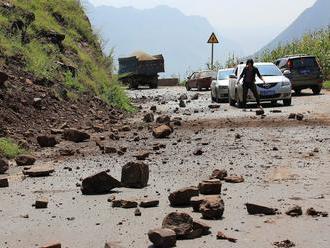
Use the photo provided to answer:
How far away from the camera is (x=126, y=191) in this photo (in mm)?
7988

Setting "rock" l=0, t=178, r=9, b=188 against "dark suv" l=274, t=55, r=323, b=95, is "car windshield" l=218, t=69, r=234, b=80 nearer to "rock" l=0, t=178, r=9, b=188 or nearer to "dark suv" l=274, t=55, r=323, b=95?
"dark suv" l=274, t=55, r=323, b=95

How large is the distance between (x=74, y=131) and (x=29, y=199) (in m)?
5.72

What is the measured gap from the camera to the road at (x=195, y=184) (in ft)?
19.0

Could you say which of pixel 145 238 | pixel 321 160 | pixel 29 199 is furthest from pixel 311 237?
pixel 321 160

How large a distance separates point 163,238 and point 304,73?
25598 millimetres

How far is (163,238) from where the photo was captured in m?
5.25

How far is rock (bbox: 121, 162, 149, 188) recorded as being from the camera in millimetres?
8203

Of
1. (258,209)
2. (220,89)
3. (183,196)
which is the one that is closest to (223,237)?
(258,209)

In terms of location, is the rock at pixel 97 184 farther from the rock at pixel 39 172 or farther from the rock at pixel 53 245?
the rock at pixel 53 245

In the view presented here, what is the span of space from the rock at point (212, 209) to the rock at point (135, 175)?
1913 mm

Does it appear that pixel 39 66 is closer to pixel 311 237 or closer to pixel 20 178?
pixel 20 178

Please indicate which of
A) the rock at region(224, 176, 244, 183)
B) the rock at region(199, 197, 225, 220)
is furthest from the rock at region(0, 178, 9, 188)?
the rock at region(199, 197, 225, 220)

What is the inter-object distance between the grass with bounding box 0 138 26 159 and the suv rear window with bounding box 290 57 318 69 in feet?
67.8

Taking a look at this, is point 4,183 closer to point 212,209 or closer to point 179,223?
point 212,209
